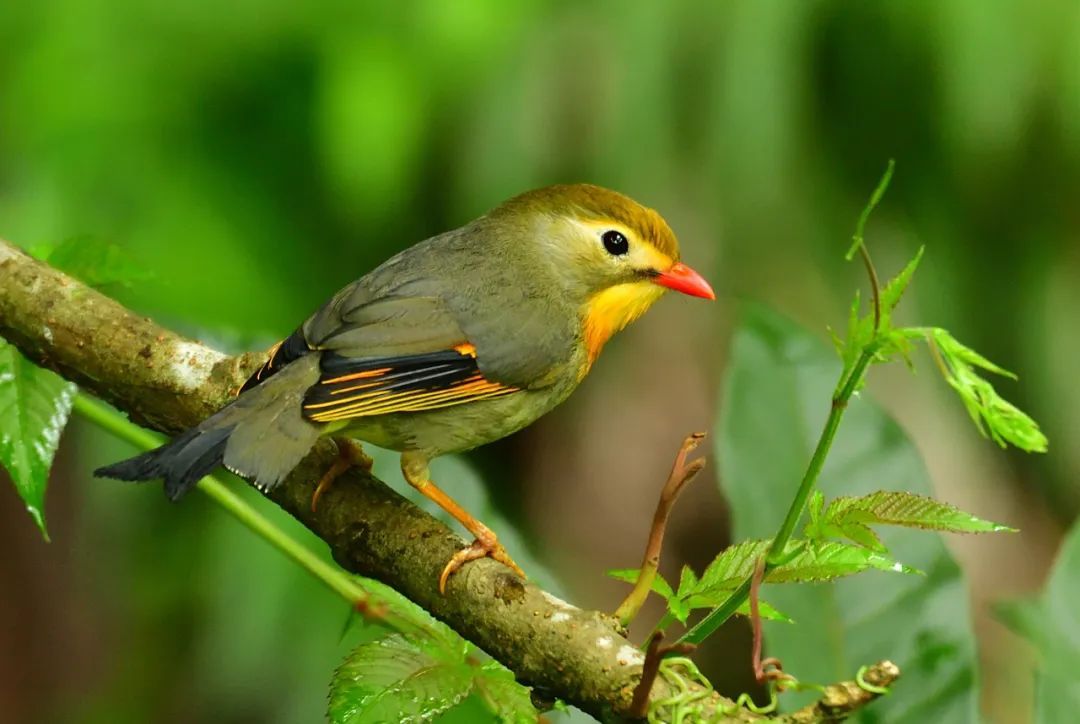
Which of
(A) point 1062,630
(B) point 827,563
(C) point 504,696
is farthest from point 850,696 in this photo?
(A) point 1062,630

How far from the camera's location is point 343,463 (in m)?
1.77

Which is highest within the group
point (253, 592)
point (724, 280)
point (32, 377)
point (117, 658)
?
point (32, 377)

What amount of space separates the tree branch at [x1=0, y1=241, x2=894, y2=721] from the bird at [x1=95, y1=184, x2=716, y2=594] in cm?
5

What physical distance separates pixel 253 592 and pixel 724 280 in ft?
5.74

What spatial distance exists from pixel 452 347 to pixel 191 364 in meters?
0.38

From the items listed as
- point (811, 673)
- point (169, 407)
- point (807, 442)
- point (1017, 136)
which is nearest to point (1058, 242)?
point (1017, 136)

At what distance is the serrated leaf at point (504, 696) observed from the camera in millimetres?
1361

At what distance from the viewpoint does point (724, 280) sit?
4.12m

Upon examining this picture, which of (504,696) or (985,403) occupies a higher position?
(985,403)

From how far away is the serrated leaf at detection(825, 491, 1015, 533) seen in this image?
1.10 metres

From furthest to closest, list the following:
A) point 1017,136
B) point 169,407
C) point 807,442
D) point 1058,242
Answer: point 1058,242
point 1017,136
point 807,442
point 169,407

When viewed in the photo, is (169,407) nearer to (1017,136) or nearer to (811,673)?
(811,673)

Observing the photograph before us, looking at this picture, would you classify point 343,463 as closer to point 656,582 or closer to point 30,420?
point 30,420

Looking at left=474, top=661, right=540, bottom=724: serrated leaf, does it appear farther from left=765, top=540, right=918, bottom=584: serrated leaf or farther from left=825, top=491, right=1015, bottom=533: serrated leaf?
left=825, top=491, right=1015, bottom=533: serrated leaf
